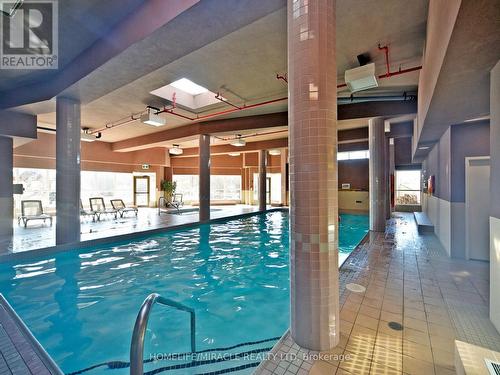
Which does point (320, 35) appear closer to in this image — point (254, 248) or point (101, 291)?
point (101, 291)

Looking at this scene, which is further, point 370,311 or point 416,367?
point 370,311

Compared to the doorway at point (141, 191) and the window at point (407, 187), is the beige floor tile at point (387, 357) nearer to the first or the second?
the window at point (407, 187)

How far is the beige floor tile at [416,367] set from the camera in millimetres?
1506

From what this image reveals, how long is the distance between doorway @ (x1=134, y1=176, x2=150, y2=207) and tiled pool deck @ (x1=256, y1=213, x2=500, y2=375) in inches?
479

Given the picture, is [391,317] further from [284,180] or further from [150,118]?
[284,180]

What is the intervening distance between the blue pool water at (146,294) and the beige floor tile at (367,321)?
70 centimetres

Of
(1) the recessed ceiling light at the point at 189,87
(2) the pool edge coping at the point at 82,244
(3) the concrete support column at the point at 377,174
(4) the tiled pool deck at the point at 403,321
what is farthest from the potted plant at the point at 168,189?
(4) the tiled pool deck at the point at 403,321

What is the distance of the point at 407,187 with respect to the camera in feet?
37.0

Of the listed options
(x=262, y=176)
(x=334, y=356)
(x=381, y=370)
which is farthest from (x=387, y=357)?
(x=262, y=176)

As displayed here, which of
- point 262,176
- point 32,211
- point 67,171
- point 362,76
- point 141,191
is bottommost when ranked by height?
point 32,211

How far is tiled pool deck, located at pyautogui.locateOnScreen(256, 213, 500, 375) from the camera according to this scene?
156 cm

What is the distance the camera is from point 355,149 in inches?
422

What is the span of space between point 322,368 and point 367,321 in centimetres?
80

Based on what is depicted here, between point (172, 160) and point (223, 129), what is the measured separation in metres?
7.72
